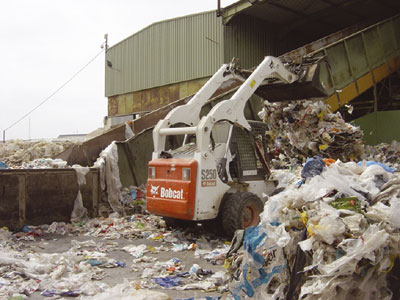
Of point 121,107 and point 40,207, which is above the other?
point 121,107

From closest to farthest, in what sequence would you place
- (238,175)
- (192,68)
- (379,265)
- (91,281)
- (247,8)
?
(379,265)
(91,281)
(238,175)
(247,8)
(192,68)

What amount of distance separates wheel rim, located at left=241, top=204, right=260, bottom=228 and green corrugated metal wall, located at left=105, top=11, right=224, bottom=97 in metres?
9.73

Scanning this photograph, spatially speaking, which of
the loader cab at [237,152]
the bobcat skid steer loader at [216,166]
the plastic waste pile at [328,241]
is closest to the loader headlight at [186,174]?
the bobcat skid steer loader at [216,166]

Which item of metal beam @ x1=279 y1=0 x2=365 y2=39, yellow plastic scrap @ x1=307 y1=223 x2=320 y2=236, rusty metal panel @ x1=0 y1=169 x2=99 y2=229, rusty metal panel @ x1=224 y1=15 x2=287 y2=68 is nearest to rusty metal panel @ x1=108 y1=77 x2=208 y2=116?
rusty metal panel @ x1=224 y1=15 x2=287 y2=68

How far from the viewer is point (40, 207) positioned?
6.67 m

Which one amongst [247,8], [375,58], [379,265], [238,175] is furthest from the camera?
[247,8]

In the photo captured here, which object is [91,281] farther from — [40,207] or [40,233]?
Result: [40,207]

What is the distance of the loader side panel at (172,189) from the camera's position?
17.1 feet

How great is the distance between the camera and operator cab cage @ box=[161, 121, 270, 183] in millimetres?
5781

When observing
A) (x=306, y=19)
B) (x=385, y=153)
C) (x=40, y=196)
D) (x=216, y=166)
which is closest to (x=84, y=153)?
(x=40, y=196)

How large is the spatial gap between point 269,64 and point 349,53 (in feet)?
18.4

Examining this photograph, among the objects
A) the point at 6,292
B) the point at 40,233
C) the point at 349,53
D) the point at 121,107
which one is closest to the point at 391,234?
the point at 6,292

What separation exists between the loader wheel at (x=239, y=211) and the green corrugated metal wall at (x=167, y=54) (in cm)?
973

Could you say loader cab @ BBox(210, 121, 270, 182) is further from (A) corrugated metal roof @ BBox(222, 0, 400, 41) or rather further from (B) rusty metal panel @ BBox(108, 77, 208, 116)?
(B) rusty metal panel @ BBox(108, 77, 208, 116)
